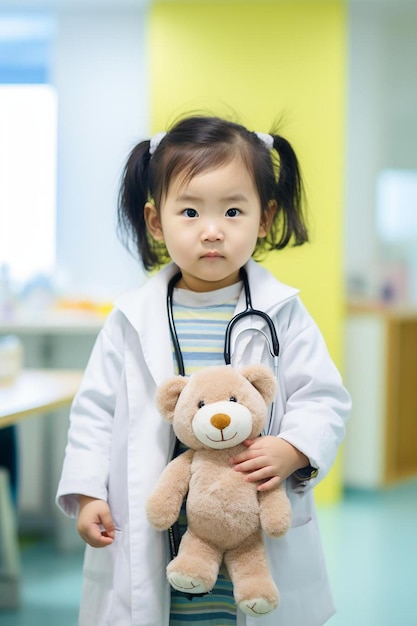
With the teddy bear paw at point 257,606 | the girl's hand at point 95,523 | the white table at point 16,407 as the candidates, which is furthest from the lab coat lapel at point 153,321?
the white table at point 16,407

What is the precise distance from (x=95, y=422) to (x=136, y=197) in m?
0.39

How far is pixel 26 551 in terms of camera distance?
9.47 ft

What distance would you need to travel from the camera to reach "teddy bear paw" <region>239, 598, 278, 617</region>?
1.07 m

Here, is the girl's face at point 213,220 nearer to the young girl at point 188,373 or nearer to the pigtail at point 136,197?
the young girl at point 188,373

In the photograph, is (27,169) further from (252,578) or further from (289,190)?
(252,578)

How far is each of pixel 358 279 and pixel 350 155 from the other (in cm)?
61

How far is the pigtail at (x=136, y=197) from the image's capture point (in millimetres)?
1356

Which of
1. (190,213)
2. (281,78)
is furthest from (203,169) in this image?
(281,78)

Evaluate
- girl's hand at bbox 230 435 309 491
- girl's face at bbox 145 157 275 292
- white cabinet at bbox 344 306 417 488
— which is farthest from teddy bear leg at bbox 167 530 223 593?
white cabinet at bbox 344 306 417 488

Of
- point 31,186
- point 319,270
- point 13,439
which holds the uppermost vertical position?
point 31,186

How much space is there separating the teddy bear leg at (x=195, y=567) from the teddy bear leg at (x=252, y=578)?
3cm

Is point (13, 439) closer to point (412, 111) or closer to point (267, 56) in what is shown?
point (267, 56)

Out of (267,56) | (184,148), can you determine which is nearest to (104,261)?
(267,56)

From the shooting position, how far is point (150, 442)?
1202 millimetres
